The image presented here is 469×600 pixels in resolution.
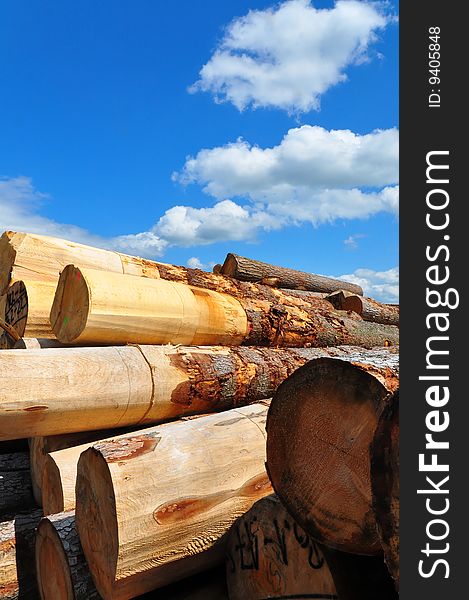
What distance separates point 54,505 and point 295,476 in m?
1.60

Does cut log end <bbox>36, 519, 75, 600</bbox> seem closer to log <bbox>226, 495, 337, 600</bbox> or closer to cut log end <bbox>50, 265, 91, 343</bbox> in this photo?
log <bbox>226, 495, 337, 600</bbox>

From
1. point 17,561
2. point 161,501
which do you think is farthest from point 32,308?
point 161,501

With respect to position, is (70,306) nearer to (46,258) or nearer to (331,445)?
(46,258)

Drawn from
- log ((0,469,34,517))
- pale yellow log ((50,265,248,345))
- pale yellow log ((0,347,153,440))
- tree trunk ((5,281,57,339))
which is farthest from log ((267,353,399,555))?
tree trunk ((5,281,57,339))

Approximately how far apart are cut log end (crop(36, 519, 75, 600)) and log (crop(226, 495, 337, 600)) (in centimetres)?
78

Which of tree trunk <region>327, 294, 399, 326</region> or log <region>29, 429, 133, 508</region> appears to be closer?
log <region>29, 429, 133, 508</region>

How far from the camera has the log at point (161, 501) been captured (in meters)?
2.19

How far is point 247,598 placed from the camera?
2.34 metres

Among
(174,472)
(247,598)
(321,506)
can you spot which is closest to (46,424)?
(174,472)

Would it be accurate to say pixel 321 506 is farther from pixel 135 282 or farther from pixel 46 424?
pixel 135 282

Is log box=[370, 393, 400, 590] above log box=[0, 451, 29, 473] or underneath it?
above

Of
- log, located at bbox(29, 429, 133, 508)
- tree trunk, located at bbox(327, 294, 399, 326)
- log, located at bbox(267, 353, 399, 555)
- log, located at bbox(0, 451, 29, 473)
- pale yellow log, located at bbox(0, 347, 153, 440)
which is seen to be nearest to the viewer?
log, located at bbox(267, 353, 399, 555)

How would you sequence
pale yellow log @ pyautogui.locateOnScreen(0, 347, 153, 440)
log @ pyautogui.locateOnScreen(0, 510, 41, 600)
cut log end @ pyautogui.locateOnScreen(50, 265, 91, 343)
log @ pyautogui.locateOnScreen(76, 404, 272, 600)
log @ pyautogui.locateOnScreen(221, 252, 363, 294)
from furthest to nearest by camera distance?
log @ pyautogui.locateOnScreen(221, 252, 363, 294)
cut log end @ pyautogui.locateOnScreen(50, 265, 91, 343)
log @ pyautogui.locateOnScreen(0, 510, 41, 600)
pale yellow log @ pyautogui.locateOnScreen(0, 347, 153, 440)
log @ pyautogui.locateOnScreen(76, 404, 272, 600)

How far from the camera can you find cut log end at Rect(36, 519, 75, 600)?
8.10 feet
